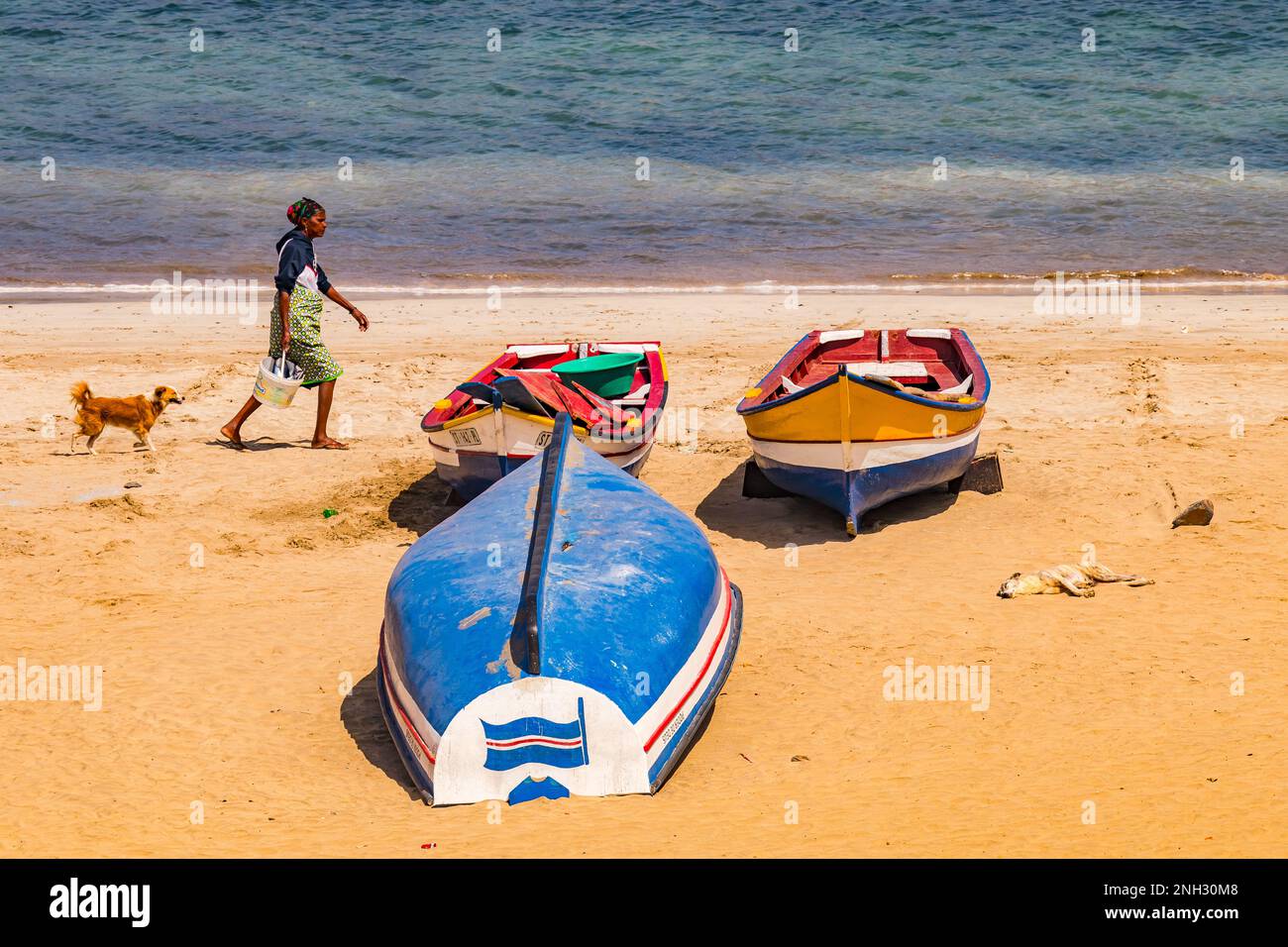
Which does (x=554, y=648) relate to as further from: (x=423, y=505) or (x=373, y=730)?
(x=423, y=505)

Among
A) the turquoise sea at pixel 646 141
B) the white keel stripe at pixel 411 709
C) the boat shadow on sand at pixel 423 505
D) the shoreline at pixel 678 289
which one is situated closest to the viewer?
the white keel stripe at pixel 411 709

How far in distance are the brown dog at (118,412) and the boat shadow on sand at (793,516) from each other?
4.58 meters

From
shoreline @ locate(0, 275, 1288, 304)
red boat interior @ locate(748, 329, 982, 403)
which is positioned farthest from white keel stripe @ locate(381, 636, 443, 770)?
shoreline @ locate(0, 275, 1288, 304)

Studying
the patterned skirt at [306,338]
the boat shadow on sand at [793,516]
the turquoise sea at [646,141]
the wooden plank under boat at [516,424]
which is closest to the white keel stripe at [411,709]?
the wooden plank under boat at [516,424]

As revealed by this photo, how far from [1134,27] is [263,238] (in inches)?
868

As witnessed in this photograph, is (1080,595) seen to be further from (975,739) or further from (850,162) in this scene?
(850,162)

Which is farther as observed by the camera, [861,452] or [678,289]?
[678,289]

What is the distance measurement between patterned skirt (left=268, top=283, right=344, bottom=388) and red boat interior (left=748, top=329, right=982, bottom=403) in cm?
360

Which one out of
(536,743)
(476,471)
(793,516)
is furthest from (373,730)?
(793,516)

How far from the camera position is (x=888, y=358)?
11.2 meters

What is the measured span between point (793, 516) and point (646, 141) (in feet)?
58.2

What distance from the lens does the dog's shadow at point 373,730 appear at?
5.91 meters

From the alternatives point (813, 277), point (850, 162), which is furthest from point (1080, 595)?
point (850, 162)

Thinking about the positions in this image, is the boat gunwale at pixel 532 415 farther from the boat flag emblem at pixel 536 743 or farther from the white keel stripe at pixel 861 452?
the boat flag emblem at pixel 536 743
